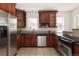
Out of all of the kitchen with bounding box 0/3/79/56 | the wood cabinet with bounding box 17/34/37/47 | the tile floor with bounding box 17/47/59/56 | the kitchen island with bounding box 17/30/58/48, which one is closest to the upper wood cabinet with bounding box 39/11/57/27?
the kitchen with bounding box 0/3/79/56

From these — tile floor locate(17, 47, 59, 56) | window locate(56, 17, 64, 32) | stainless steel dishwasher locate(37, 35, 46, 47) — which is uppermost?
window locate(56, 17, 64, 32)

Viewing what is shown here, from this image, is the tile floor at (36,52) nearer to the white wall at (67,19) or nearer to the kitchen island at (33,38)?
the kitchen island at (33,38)

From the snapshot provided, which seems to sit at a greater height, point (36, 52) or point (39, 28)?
point (39, 28)

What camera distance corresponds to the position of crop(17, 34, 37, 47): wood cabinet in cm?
183

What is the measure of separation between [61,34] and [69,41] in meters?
0.23

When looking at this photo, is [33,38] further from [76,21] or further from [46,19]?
[76,21]

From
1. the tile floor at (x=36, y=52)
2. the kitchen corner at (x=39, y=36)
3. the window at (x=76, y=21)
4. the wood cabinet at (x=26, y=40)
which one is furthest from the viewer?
the kitchen corner at (x=39, y=36)

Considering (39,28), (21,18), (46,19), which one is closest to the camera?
(21,18)

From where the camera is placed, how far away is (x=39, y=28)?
2.00 m

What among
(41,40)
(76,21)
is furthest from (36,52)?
(76,21)

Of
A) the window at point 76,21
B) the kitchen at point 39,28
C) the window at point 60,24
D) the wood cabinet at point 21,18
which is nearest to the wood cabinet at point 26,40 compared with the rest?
the kitchen at point 39,28

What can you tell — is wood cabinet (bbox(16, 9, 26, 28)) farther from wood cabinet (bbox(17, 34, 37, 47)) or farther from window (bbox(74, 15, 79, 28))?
window (bbox(74, 15, 79, 28))

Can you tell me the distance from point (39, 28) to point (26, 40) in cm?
27

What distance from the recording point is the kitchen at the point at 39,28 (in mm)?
1709
